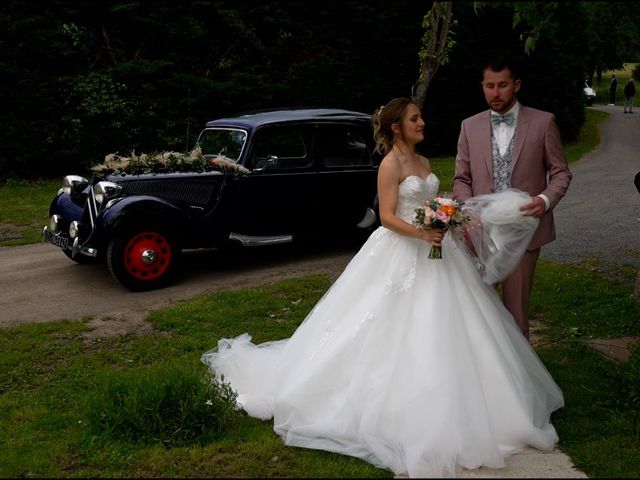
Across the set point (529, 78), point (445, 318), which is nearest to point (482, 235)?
point (445, 318)

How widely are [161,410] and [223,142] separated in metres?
5.03

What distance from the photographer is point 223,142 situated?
8.51 metres

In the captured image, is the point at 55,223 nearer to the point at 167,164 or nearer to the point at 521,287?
the point at 167,164

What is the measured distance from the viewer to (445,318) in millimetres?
3953

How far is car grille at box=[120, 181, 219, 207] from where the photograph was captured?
7.64m

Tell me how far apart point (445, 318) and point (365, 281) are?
0.62 m

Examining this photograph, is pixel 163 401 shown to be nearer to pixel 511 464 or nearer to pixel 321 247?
pixel 511 464

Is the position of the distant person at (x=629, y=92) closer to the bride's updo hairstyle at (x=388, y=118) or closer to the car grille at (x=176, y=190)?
the car grille at (x=176, y=190)

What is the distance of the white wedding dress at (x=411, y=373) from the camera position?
3574mm

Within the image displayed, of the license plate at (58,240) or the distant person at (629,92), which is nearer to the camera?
the license plate at (58,240)

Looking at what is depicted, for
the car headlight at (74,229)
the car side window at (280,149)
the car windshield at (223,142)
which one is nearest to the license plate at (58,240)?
the car headlight at (74,229)

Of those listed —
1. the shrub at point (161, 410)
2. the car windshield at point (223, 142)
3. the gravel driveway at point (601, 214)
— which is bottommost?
the gravel driveway at point (601, 214)

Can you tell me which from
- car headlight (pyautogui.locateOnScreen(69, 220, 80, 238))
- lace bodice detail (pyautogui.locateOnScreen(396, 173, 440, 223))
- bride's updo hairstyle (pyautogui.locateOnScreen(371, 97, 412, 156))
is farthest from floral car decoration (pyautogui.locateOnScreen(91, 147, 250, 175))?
lace bodice detail (pyautogui.locateOnScreen(396, 173, 440, 223))

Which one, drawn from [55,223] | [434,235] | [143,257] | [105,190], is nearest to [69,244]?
[55,223]
